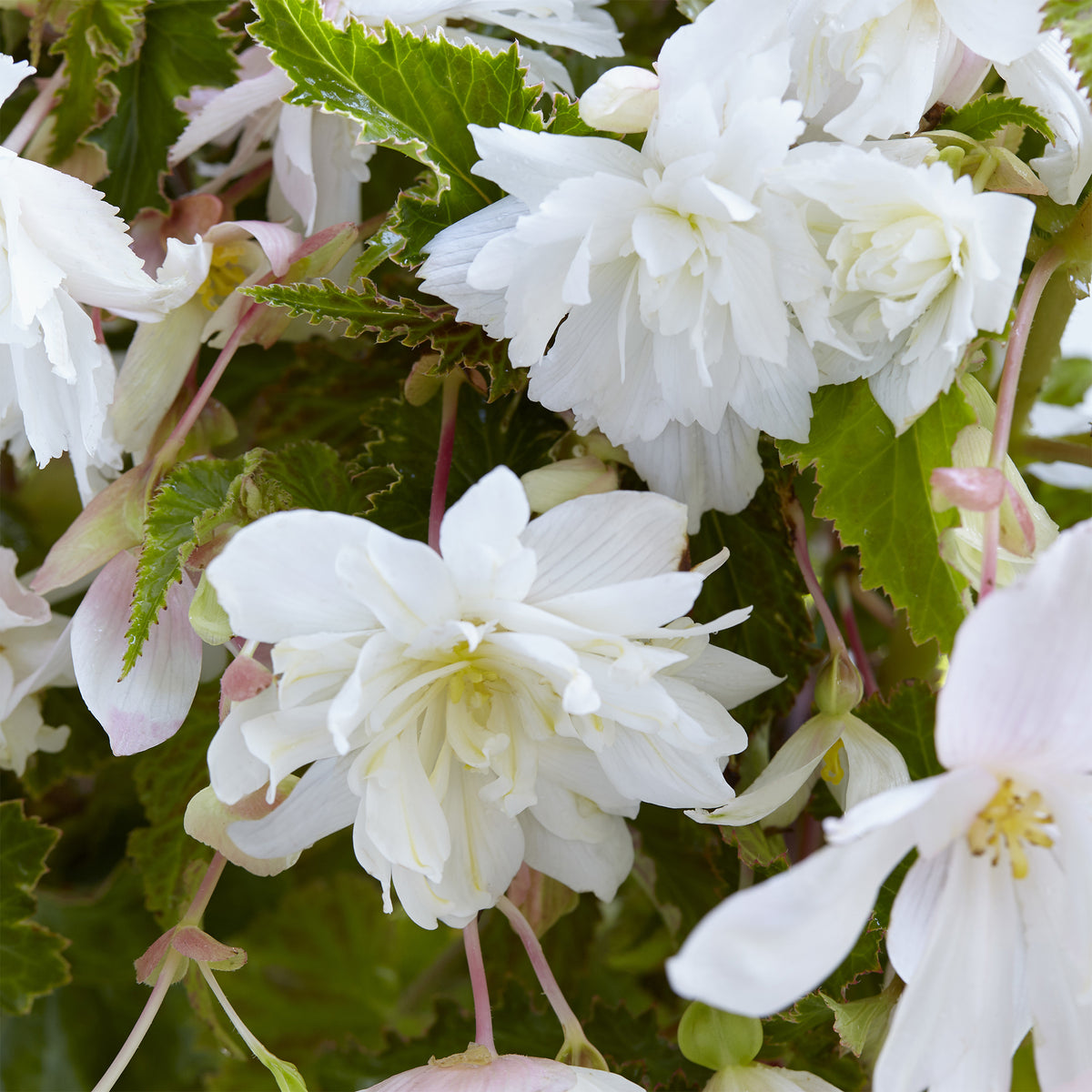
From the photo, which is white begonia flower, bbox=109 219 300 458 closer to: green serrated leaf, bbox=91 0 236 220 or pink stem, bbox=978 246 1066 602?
green serrated leaf, bbox=91 0 236 220

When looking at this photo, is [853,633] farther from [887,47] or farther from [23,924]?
[23,924]

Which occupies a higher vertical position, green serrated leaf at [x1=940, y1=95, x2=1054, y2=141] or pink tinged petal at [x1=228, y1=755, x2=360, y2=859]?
green serrated leaf at [x1=940, y1=95, x2=1054, y2=141]

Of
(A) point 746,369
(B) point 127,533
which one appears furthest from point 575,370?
(B) point 127,533

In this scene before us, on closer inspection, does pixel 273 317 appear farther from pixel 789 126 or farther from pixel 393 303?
pixel 789 126

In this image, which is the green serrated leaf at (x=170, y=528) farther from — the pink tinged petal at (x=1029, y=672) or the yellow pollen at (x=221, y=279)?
the pink tinged petal at (x=1029, y=672)

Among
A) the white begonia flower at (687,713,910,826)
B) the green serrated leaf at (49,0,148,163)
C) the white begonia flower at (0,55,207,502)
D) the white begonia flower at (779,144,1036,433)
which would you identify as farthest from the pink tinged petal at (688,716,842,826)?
the green serrated leaf at (49,0,148,163)

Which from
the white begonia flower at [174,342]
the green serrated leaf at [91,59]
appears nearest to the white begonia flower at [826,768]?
the white begonia flower at [174,342]
